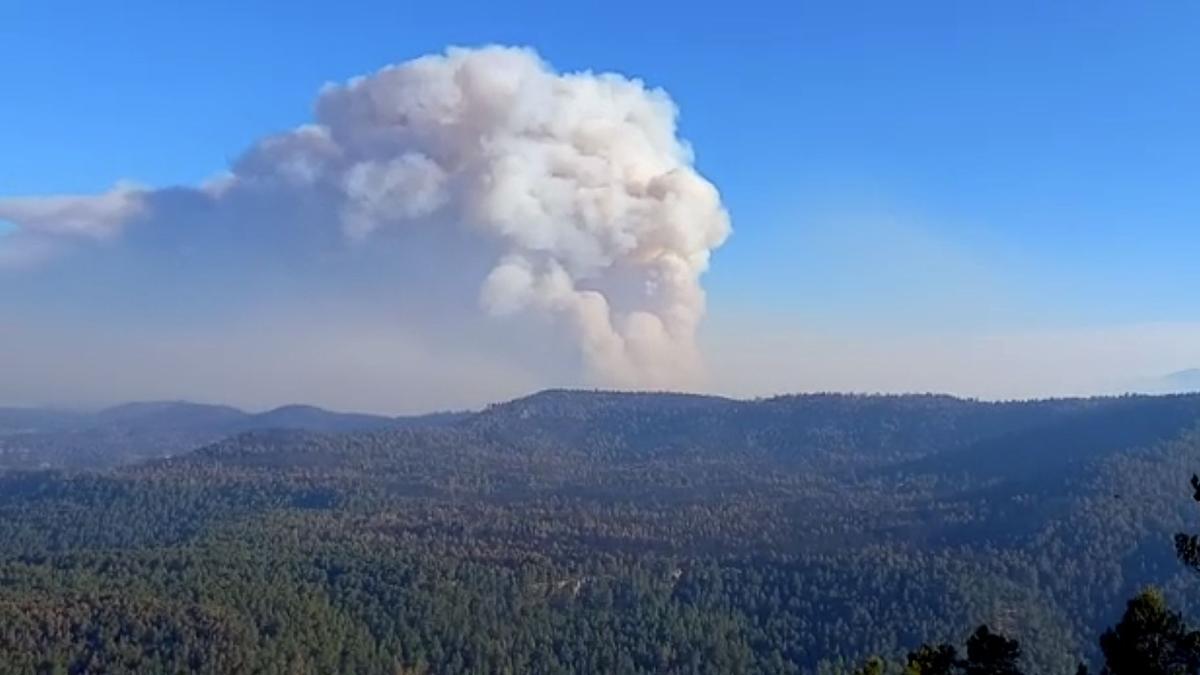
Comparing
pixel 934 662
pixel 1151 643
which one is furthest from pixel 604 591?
pixel 1151 643

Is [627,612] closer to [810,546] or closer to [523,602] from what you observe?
[523,602]

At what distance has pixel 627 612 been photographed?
131m

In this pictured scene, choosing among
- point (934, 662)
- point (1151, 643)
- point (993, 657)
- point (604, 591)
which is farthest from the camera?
point (604, 591)

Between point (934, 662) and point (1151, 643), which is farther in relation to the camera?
point (934, 662)

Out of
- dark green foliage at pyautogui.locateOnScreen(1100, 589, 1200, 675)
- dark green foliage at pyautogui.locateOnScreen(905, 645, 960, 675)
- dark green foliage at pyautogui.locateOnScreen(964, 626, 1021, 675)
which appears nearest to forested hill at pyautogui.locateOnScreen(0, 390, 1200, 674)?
dark green foliage at pyautogui.locateOnScreen(905, 645, 960, 675)

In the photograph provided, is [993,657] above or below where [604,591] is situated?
above

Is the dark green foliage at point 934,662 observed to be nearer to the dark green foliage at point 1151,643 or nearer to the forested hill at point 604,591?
the dark green foliage at point 1151,643

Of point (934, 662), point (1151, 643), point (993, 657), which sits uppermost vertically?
point (1151, 643)

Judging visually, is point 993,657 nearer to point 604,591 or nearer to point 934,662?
point 934,662

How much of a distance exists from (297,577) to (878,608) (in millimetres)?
69843

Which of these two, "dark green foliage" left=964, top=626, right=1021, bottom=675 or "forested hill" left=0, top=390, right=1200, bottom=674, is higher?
"dark green foliage" left=964, top=626, right=1021, bottom=675

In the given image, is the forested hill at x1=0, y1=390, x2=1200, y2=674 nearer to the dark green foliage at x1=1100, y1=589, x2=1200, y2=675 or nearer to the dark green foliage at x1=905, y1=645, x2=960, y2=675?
the dark green foliage at x1=905, y1=645, x2=960, y2=675

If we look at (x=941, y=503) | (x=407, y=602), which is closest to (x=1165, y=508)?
(x=941, y=503)

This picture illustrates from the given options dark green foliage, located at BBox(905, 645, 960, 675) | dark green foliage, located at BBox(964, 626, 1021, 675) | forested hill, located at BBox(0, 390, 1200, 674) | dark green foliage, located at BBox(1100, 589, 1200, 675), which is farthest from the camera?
forested hill, located at BBox(0, 390, 1200, 674)
